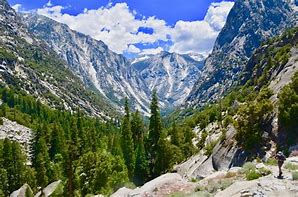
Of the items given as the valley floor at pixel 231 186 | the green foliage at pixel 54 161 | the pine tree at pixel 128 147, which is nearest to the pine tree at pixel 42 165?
the green foliage at pixel 54 161

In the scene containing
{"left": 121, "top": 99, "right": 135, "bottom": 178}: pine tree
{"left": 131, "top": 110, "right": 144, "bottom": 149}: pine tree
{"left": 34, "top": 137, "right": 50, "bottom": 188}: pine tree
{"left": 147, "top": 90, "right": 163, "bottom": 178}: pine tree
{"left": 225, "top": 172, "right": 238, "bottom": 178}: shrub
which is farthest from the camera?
{"left": 34, "top": 137, "right": 50, "bottom": 188}: pine tree

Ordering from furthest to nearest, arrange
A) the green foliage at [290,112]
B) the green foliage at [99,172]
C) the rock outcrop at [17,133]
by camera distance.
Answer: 1. the rock outcrop at [17,133]
2. the green foliage at [99,172]
3. the green foliage at [290,112]

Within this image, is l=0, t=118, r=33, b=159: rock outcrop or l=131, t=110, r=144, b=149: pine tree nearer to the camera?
l=131, t=110, r=144, b=149: pine tree

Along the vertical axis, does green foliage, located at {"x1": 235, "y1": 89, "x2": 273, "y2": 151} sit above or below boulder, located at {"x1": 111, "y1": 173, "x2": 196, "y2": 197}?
above

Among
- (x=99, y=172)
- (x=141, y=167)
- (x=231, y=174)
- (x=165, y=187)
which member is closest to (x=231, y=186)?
(x=231, y=174)

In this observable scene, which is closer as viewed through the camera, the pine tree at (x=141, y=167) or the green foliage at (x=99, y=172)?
the green foliage at (x=99, y=172)

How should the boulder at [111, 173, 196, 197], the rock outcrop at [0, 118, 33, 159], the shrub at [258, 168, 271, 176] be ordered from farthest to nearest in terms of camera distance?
the rock outcrop at [0, 118, 33, 159] < the boulder at [111, 173, 196, 197] < the shrub at [258, 168, 271, 176]

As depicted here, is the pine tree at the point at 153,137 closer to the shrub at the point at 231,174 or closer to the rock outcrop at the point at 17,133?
the shrub at the point at 231,174

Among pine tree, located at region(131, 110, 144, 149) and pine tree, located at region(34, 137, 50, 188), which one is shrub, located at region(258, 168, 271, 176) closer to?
pine tree, located at region(131, 110, 144, 149)

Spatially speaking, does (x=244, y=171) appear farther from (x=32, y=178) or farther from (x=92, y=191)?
(x=32, y=178)

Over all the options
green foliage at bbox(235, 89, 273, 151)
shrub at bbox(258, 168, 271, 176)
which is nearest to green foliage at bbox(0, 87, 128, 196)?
green foliage at bbox(235, 89, 273, 151)

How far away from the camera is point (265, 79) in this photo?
94375 mm

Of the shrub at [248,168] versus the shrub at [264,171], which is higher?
the shrub at [248,168]

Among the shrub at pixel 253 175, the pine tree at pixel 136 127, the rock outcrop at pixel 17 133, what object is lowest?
the shrub at pixel 253 175
